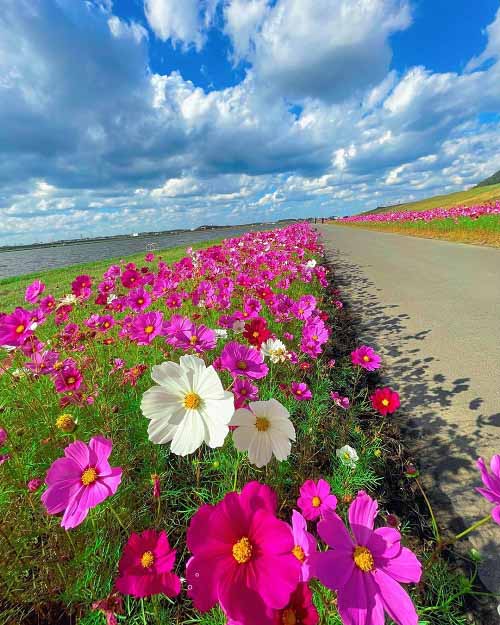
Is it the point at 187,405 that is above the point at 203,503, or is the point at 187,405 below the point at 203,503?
above

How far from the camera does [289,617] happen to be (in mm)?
511

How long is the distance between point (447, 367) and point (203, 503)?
207 centimetres

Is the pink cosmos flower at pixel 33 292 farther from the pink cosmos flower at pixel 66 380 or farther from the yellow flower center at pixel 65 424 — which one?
the yellow flower center at pixel 65 424

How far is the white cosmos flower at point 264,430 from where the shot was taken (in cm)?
72

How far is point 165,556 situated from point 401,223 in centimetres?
2121

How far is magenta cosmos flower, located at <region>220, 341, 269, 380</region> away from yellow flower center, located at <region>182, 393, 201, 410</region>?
0.27 metres

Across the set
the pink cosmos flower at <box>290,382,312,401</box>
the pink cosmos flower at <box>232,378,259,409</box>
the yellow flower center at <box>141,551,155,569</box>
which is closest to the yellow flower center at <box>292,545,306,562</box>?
the yellow flower center at <box>141,551,155,569</box>

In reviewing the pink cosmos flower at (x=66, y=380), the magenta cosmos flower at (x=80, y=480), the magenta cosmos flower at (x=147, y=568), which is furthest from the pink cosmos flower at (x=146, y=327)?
the magenta cosmos flower at (x=147, y=568)

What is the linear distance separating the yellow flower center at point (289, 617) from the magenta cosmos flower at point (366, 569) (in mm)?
83

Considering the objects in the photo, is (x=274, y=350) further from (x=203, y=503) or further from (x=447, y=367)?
(x=447, y=367)

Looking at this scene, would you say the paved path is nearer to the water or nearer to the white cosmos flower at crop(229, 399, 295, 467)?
the white cosmos flower at crop(229, 399, 295, 467)

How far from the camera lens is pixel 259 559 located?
52 cm

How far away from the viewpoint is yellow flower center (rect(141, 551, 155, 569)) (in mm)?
693

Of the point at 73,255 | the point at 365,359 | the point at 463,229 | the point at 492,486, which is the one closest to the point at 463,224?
the point at 463,229
